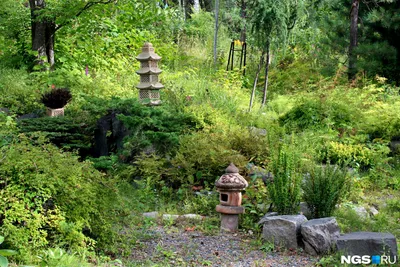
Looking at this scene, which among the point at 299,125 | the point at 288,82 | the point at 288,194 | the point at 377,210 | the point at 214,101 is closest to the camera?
the point at 288,194

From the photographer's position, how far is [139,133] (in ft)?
26.1

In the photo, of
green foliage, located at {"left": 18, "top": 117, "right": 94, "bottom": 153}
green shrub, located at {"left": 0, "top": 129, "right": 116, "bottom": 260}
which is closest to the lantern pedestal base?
green shrub, located at {"left": 0, "top": 129, "right": 116, "bottom": 260}

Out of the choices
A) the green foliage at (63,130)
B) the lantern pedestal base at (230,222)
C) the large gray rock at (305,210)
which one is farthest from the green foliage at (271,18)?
the lantern pedestal base at (230,222)

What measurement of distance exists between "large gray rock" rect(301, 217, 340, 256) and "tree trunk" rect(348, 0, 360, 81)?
7.00 metres

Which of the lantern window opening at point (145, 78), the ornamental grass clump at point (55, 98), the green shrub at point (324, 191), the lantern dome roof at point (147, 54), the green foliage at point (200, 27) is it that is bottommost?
the green shrub at point (324, 191)

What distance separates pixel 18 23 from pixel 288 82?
22.1 ft

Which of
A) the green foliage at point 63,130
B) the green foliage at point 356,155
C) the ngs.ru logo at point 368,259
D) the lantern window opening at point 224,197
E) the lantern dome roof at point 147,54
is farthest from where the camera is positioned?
the lantern dome roof at point 147,54

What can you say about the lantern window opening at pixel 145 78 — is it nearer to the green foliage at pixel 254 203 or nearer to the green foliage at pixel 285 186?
the green foliage at pixel 254 203

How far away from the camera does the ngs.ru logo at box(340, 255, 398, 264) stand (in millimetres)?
4566

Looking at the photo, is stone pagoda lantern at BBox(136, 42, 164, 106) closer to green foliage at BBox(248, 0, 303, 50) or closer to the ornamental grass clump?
the ornamental grass clump

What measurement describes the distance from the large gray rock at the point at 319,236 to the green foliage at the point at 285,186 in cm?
55

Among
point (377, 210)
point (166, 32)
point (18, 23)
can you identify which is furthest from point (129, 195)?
point (166, 32)

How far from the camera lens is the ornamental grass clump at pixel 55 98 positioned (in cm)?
905

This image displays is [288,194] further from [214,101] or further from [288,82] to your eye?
[288,82]
